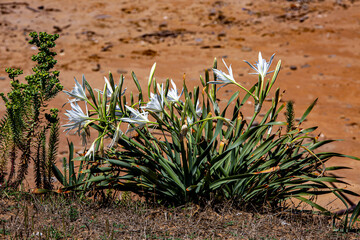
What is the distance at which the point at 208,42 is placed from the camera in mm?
10430

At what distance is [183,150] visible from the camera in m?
3.16

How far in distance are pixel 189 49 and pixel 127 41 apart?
4.98 ft

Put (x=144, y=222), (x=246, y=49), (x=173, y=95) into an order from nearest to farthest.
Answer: (x=144, y=222), (x=173, y=95), (x=246, y=49)

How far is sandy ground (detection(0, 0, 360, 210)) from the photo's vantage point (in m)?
7.91

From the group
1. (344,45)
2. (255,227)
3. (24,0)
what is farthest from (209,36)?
(255,227)

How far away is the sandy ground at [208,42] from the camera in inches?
311

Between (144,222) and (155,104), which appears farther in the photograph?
(144,222)

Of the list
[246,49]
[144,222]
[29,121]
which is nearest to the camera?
[144,222]

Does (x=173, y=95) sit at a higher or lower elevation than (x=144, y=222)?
higher

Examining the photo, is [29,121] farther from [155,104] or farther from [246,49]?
[246,49]

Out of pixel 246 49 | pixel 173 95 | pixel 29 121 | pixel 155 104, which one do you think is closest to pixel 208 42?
pixel 246 49

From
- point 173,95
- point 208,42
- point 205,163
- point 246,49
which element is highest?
point 173,95

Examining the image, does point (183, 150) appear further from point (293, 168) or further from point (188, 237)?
point (293, 168)

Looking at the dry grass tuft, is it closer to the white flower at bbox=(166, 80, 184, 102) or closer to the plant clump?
the plant clump
